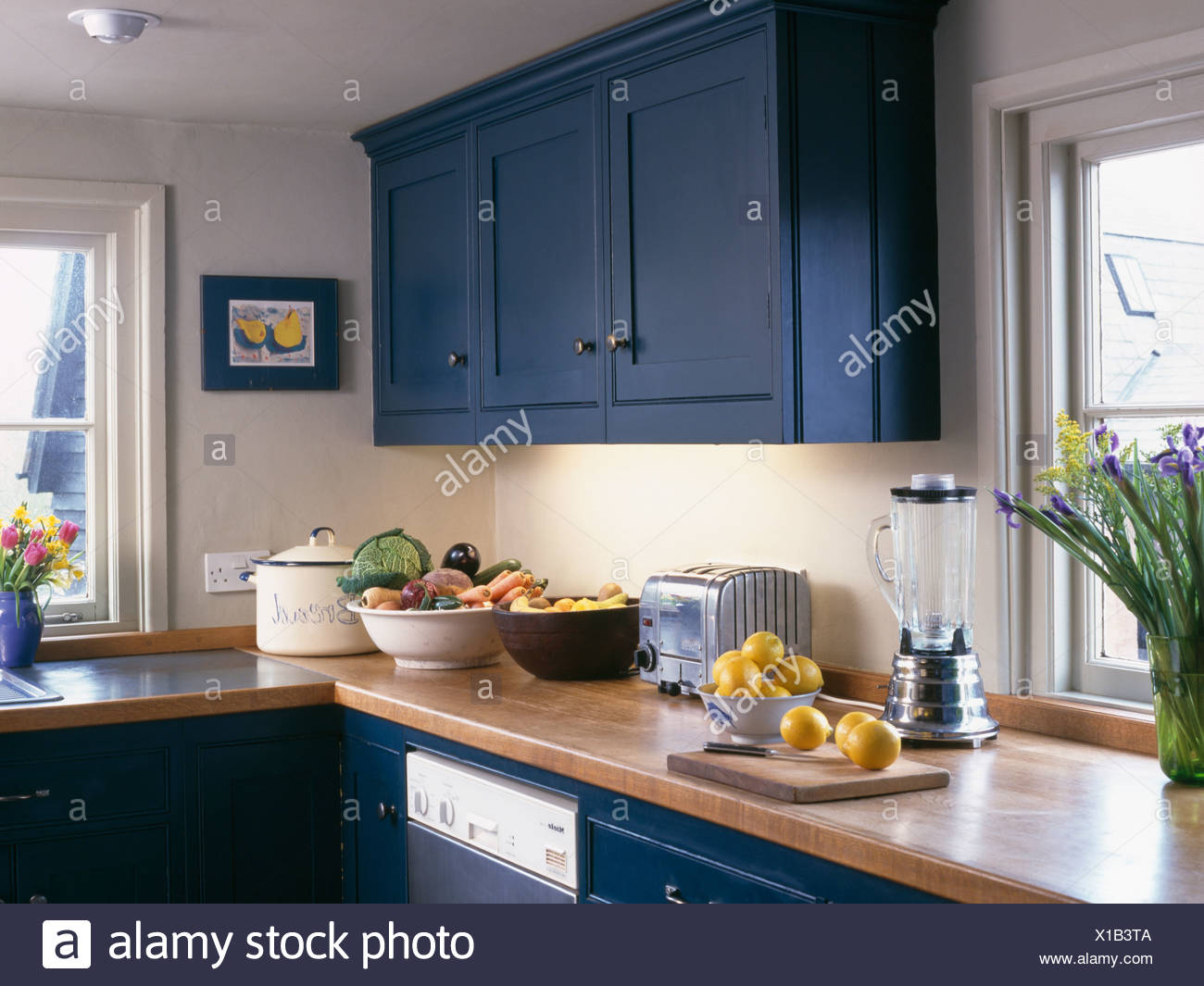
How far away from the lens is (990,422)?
7.77ft

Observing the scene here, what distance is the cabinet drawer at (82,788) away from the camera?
2646 millimetres

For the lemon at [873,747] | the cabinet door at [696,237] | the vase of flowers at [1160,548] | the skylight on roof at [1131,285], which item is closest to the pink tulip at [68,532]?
the cabinet door at [696,237]

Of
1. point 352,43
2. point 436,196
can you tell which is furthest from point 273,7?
point 436,196

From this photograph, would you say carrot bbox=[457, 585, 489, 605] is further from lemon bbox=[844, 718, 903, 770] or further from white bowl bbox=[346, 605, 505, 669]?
lemon bbox=[844, 718, 903, 770]

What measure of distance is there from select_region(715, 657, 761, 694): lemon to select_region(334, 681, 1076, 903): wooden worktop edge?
23 cm

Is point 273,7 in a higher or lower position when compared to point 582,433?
higher

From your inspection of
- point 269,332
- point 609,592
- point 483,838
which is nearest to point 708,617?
point 609,592

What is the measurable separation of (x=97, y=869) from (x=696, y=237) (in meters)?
1.67

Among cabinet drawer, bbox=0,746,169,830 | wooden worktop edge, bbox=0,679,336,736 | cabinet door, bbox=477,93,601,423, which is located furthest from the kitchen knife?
cabinet drawer, bbox=0,746,169,830

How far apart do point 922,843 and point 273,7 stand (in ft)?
6.11

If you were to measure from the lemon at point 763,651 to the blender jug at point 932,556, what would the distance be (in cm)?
20
